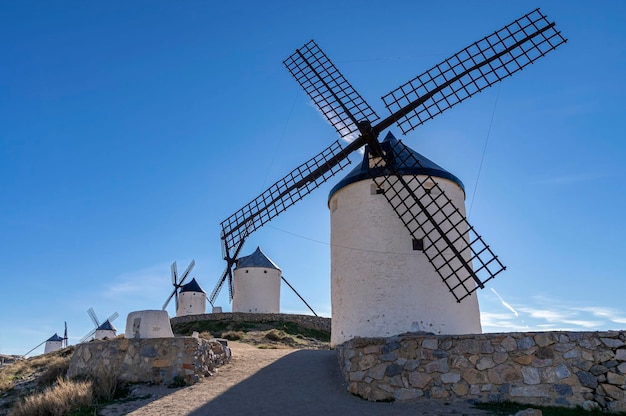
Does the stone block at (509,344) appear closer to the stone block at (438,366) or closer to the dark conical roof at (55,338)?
the stone block at (438,366)

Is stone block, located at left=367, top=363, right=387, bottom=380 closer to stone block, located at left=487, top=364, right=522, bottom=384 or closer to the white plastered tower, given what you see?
stone block, located at left=487, top=364, right=522, bottom=384

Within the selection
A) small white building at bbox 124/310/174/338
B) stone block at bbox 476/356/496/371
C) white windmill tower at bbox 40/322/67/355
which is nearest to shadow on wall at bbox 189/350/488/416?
stone block at bbox 476/356/496/371

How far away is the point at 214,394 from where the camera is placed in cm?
826

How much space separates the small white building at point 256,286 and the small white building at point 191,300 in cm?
544

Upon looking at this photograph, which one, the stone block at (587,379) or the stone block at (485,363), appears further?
the stone block at (485,363)

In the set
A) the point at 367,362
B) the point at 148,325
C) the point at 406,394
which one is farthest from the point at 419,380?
the point at 148,325

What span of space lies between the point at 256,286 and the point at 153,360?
1718cm

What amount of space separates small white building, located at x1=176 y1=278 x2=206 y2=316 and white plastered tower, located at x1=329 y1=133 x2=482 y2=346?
2105 centimetres

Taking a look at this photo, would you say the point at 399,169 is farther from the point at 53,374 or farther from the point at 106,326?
the point at 106,326

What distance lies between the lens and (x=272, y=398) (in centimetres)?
788

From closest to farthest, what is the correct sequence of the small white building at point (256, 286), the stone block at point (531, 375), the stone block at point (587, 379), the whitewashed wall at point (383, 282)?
the stone block at point (587, 379) → the stone block at point (531, 375) → the whitewashed wall at point (383, 282) → the small white building at point (256, 286)

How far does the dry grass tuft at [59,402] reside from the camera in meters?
7.58

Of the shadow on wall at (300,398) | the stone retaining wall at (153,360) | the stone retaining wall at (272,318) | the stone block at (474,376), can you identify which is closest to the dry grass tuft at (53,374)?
the stone retaining wall at (153,360)

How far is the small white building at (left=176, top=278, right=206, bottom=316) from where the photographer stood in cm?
3070
